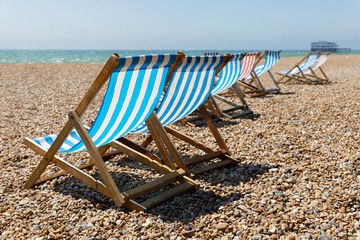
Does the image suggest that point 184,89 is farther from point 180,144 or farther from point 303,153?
point 303,153

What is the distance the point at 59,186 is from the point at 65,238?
0.91 meters

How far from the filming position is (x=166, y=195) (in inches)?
106

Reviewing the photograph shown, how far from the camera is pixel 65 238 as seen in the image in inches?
86.6

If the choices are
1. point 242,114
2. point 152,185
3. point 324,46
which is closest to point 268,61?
point 242,114

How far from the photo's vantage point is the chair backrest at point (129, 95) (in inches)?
89.6

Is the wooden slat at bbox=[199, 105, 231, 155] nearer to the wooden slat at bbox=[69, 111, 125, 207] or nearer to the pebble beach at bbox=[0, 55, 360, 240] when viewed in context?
the pebble beach at bbox=[0, 55, 360, 240]

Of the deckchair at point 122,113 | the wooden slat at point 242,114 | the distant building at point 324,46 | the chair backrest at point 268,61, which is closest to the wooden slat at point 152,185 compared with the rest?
the deckchair at point 122,113

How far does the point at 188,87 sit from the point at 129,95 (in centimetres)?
80

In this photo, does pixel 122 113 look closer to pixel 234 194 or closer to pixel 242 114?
pixel 234 194

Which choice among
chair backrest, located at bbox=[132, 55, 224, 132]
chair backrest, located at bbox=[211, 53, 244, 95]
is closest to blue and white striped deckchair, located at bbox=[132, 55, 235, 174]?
chair backrest, located at bbox=[132, 55, 224, 132]

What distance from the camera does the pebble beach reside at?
225 centimetres

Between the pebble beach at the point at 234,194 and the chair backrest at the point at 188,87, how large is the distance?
2.13 feet

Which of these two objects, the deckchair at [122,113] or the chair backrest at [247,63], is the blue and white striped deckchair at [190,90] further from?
the chair backrest at [247,63]

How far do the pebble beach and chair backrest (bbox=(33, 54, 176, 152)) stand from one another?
0.57 m
